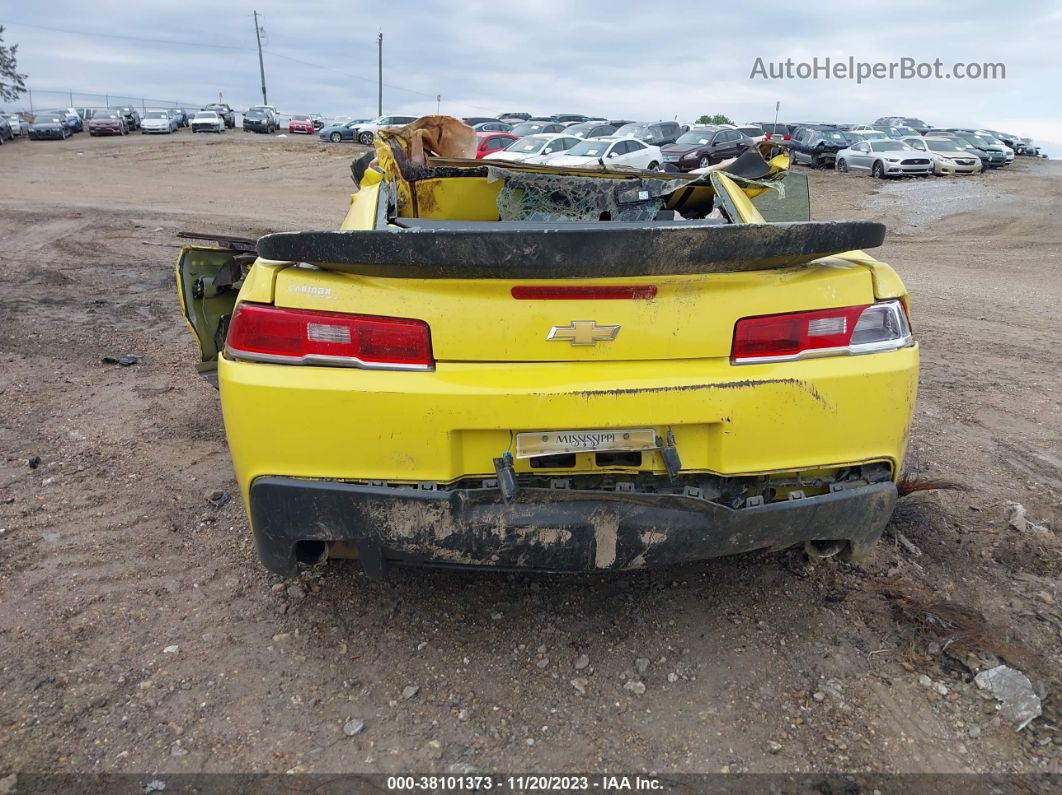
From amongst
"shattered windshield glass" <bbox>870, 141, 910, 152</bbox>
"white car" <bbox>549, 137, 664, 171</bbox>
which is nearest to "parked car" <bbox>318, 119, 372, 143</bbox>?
"white car" <bbox>549, 137, 664, 171</bbox>

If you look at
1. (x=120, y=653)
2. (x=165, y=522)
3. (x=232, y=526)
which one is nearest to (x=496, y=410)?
(x=120, y=653)

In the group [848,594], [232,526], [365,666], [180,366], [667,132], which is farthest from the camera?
[667,132]

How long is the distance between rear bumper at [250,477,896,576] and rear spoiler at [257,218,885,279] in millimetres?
611

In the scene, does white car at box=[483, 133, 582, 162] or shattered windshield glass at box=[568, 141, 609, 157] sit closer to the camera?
shattered windshield glass at box=[568, 141, 609, 157]

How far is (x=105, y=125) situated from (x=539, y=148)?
2722 cm

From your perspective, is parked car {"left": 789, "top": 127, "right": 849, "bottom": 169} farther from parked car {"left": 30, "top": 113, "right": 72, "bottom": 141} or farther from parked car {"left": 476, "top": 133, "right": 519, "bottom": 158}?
parked car {"left": 30, "top": 113, "right": 72, "bottom": 141}

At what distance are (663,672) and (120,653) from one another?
5.78ft

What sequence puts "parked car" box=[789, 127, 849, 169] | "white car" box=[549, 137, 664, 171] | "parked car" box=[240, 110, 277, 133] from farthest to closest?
1. "parked car" box=[240, 110, 277, 133]
2. "parked car" box=[789, 127, 849, 169]
3. "white car" box=[549, 137, 664, 171]

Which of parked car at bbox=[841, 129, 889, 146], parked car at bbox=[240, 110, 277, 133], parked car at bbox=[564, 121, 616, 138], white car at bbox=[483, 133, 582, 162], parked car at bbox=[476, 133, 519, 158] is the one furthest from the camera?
parked car at bbox=[240, 110, 277, 133]

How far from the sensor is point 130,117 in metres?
43.0

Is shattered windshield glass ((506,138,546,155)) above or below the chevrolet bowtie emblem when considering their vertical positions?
above

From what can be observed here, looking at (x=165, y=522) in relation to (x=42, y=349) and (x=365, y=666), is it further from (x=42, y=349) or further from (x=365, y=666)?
(x=42, y=349)

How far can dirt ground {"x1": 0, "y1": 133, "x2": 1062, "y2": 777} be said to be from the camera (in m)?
2.13

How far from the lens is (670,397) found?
2.09 metres
